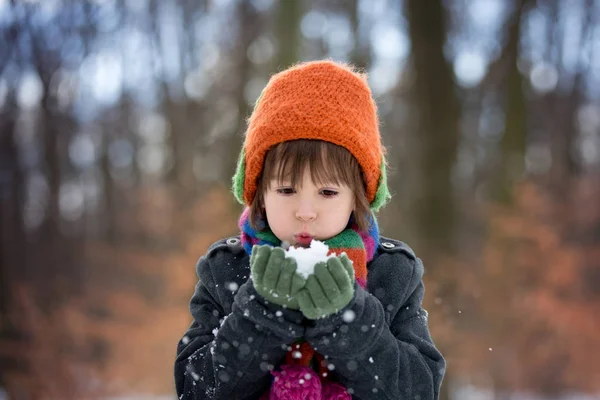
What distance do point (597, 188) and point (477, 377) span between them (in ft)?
14.0

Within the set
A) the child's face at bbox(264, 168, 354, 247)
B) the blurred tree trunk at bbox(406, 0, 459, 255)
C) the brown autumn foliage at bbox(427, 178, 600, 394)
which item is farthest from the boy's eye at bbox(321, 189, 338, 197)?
the brown autumn foliage at bbox(427, 178, 600, 394)

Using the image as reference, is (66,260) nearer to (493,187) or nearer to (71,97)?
(71,97)

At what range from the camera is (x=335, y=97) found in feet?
6.51

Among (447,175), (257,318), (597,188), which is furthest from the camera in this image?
(597,188)

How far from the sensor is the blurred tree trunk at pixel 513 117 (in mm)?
9891

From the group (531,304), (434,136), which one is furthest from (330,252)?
(531,304)

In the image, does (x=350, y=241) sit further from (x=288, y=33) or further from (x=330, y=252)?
(x=288, y=33)

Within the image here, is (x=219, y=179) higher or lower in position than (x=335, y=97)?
lower

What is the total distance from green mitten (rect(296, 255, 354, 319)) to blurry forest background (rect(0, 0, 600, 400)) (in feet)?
16.4

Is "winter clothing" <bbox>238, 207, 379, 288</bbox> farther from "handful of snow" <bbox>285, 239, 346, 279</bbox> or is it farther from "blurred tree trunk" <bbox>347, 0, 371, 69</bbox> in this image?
"blurred tree trunk" <bbox>347, 0, 371, 69</bbox>

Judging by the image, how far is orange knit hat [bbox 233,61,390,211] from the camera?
1.91 metres

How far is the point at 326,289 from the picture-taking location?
1640 millimetres

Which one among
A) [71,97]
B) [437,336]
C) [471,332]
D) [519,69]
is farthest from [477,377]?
[71,97]

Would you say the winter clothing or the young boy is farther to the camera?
the winter clothing
